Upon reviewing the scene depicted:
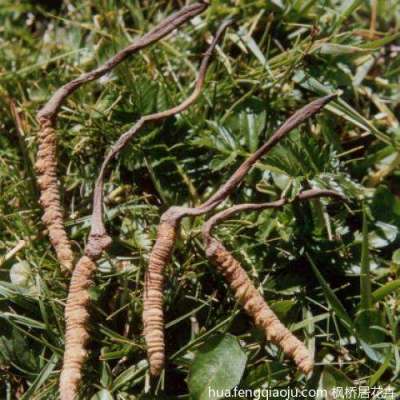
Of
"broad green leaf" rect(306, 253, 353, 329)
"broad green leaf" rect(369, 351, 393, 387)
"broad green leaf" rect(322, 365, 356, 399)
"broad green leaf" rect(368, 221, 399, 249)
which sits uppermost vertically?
"broad green leaf" rect(368, 221, 399, 249)

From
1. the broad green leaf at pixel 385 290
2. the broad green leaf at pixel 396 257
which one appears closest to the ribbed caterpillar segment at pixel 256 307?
the broad green leaf at pixel 385 290

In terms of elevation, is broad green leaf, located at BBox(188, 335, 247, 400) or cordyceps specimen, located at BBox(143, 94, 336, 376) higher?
cordyceps specimen, located at BBox(143, 94, 336, 376)

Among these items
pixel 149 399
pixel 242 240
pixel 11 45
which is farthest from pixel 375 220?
pixel 11 45

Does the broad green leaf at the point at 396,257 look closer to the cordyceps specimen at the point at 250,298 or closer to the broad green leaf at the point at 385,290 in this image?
the broad green leaf at the point at 385,290

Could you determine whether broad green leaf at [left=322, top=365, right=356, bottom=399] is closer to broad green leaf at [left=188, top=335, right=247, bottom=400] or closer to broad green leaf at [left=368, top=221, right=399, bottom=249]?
broad green leaf at [left=188, top=335, right=247, bottom=400]

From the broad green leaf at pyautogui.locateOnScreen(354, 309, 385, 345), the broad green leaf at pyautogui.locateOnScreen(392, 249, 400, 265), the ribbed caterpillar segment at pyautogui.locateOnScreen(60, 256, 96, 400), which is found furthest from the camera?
the broad green leaf at pyautogui.locateOnScreen(392, 249, 400, 265)

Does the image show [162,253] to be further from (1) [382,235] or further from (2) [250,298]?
(1) [382,235]

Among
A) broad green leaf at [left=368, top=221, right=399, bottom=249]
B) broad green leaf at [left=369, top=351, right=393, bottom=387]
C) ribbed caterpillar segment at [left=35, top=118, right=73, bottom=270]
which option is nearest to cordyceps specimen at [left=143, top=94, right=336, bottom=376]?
ribbed caterpillar segment at [left=35, top=118, right=73, bottom=270]
